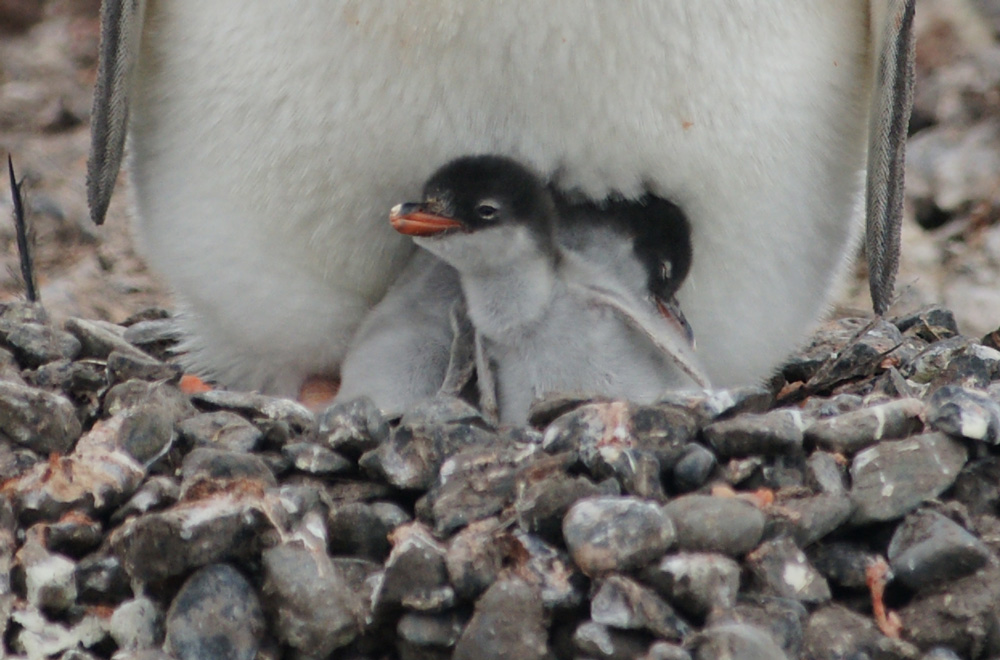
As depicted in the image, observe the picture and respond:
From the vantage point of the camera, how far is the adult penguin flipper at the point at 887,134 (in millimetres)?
1951

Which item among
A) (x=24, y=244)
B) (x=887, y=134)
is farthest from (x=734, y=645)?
(x=24, y=244)

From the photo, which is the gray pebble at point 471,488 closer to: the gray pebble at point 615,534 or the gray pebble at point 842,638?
the gray pebble at point 615,534

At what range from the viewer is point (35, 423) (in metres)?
1.59

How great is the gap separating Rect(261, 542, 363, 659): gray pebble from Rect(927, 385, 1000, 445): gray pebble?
2.23 ft

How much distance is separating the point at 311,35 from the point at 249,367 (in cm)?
61

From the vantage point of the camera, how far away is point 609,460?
144 centimetres

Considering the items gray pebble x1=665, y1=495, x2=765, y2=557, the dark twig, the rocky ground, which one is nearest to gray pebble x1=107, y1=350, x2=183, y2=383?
the rocky ground

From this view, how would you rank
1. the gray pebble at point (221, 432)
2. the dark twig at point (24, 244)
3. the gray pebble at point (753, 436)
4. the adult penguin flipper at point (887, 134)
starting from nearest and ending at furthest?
the gray pebble at point (753, 436) → the gray pebble at point (221, 432) → the adult penguin flipper at point (887, 134) → the dark twig at point (24, 244)

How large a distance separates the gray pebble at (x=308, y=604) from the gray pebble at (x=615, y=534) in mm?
→ 212

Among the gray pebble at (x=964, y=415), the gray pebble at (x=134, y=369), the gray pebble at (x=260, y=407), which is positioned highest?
the gray pebble at (x=964, y=415)

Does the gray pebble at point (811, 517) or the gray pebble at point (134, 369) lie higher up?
the gray pebble at point (811, 517)

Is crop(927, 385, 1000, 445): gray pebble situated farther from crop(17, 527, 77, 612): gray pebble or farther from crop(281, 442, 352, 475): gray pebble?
crop(17, 527, 77, 612): gray pebble

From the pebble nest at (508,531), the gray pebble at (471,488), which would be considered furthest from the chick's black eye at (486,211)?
the gray pebble at (471,488)

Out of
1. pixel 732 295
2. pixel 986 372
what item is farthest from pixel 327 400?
pixel 986 372
